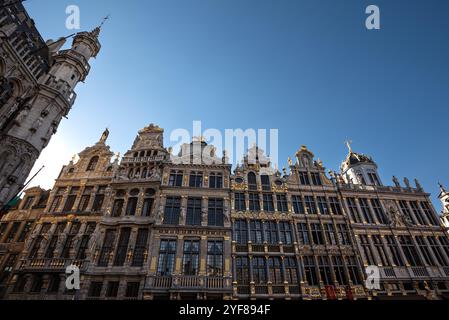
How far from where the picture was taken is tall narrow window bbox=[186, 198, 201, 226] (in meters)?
24.2

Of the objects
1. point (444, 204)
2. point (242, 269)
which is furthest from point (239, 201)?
point (444, 204)

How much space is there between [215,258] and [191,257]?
2.27 metres

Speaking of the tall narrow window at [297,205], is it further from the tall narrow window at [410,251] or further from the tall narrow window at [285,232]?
the tall narrow window at [410,251]

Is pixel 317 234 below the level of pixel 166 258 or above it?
above

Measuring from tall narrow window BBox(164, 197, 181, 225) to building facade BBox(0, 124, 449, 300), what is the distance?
0.11 meters

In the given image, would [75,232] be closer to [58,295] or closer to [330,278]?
[58,295]

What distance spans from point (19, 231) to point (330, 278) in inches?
1295

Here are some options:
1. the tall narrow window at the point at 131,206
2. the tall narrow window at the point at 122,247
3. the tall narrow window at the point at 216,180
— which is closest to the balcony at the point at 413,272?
the tall narrow window at the point at 216,180

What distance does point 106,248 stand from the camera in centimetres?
2305

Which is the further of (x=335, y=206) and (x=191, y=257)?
(x=335, y=206)

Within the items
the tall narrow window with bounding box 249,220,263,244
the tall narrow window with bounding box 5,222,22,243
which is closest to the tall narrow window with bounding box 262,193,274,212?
the tall narrow window with bounding box 249,220,263,244

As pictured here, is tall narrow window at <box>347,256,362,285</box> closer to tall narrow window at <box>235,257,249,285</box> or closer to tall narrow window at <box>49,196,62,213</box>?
tall narrow window at <box>235,257,249,285</box>

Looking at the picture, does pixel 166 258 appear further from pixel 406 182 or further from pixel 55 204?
pixel 406 182

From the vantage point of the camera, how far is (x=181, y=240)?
22.8 metres
